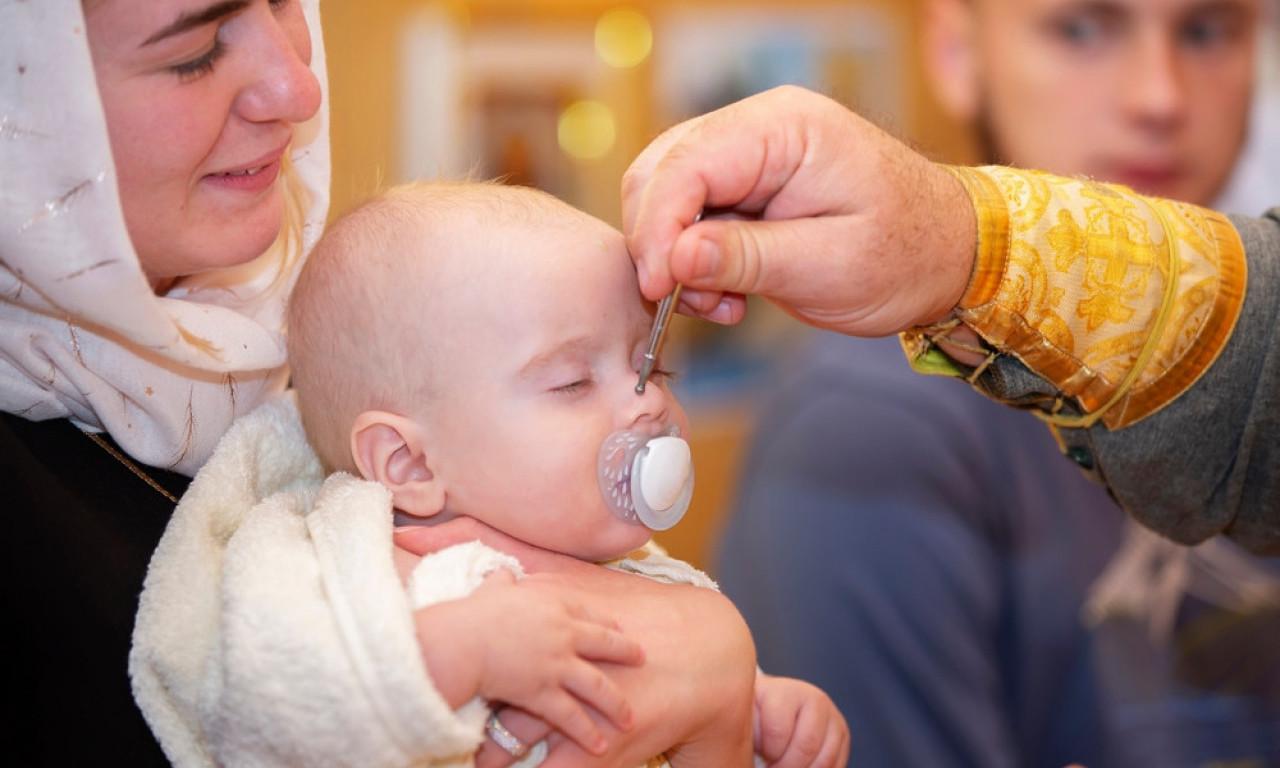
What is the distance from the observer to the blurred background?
318 centimetres

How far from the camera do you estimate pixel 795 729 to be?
47.6 inches

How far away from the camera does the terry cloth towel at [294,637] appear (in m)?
0.89

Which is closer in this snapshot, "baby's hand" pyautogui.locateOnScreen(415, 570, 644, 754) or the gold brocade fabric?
"baby's hand" pyautogui.locateOnScreen(415, 570, 644, 754)

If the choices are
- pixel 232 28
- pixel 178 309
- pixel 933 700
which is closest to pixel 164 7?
pixel 232 28

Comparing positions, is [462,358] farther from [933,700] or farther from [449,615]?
[933,700]

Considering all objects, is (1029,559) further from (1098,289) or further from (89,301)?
(89,301)

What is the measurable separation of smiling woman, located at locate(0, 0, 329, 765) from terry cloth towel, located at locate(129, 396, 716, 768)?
5 centimetres

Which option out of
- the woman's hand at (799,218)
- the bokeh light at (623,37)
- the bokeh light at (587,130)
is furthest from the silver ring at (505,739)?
the bokeh light at (623,37)

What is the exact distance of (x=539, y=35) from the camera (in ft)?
11.8

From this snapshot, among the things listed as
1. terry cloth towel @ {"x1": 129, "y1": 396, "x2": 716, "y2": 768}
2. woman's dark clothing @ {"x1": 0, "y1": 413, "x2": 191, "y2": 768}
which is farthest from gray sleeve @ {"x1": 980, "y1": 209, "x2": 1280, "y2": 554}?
woman's dark clothing @ {"x1": 0, "y1": 413, "x2": 191, "y2": 768}

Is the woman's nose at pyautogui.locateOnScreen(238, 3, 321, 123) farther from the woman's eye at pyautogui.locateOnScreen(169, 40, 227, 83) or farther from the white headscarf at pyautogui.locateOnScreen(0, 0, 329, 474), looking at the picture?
the white headscarf at pyautogui.locateOnScreen(0, 0, 329, 474)

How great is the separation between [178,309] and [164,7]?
0.30 m

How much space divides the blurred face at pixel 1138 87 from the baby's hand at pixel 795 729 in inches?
64.0

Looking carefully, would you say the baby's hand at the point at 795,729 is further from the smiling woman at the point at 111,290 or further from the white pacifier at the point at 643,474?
the smiling woman at the point at 111,290
